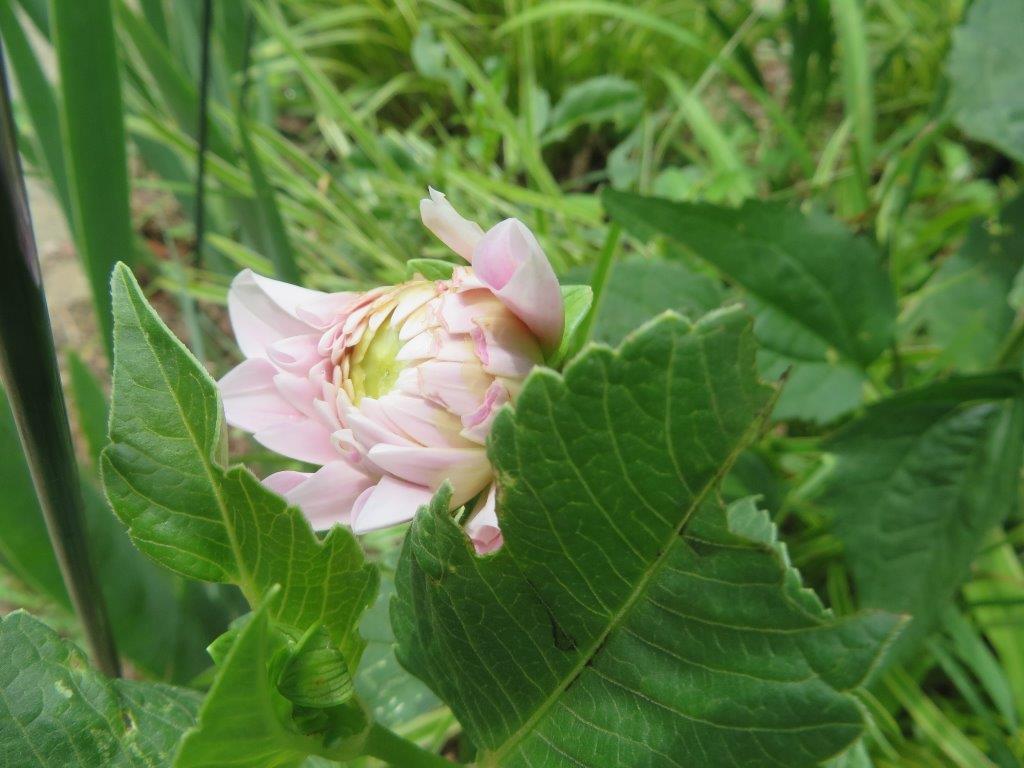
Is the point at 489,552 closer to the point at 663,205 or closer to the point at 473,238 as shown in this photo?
the point at 473,238

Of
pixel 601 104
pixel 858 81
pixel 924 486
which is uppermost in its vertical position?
pixel 858 81

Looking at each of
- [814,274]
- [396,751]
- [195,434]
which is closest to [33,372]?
[195,434]

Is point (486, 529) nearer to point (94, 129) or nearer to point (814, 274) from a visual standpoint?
point (94, 129)

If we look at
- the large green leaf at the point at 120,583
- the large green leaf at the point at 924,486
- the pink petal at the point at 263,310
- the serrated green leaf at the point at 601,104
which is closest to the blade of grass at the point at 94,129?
the large green leaf at the point at 120,583

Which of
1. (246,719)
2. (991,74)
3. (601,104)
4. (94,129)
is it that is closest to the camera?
(246,719)

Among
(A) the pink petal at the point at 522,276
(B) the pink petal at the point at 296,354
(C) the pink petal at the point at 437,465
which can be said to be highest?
(A) the pink petal at the point at 522,276

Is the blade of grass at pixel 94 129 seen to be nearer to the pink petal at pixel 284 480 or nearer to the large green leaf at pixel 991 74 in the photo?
the pink petal at pixel 284 480
